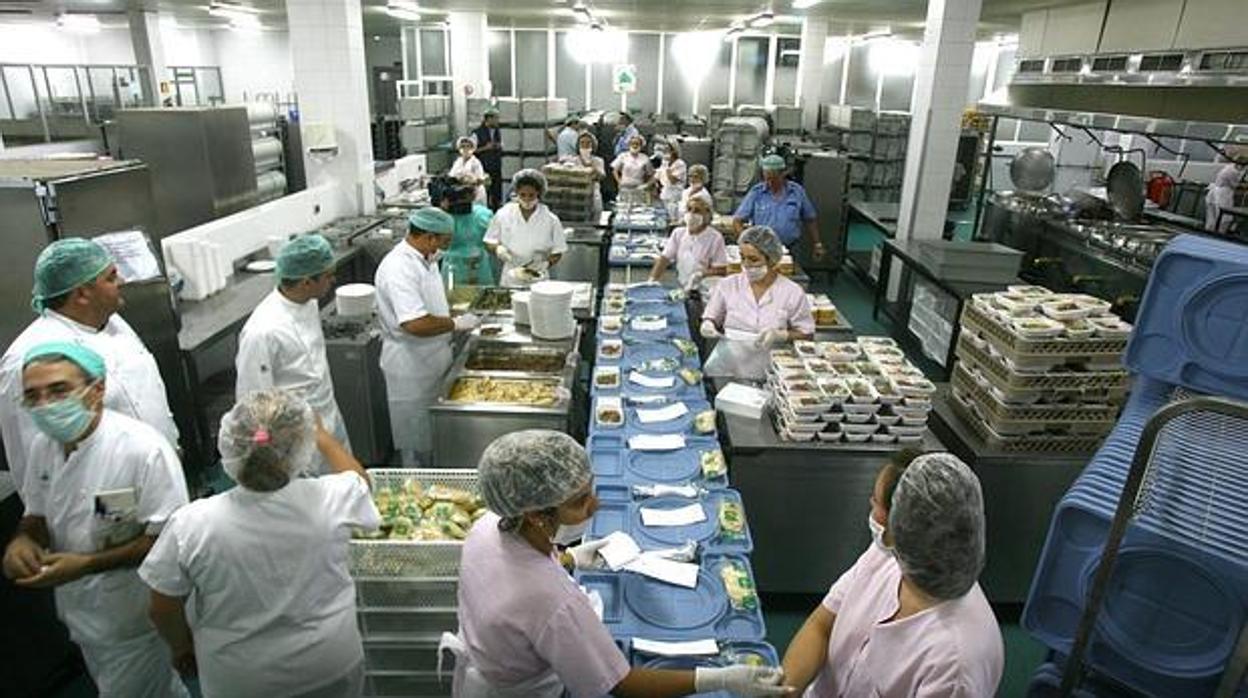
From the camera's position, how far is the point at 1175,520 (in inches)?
60.6

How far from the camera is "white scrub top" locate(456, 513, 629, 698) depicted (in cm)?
157

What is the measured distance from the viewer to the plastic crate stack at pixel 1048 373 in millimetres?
3014

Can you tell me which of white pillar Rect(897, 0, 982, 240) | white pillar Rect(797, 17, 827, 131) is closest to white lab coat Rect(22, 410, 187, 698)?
white pillar Rect(897, 0, 982, 240)

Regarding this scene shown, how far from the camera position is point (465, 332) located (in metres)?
4.50

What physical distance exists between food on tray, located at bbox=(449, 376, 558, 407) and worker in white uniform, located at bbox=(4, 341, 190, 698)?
160 cm

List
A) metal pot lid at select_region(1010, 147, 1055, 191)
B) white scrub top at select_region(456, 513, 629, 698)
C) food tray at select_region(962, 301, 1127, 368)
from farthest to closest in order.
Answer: metal pot lid at select_region(1010, 147, 1055, 191), food tray at select_region(962, 301, 1127, 368), white scrub top at select_region(456, 513, 629, 698)

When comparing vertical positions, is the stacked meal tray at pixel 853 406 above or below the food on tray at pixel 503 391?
above

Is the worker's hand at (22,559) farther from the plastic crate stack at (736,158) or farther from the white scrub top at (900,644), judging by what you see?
the plastic crate stack at (736,158)

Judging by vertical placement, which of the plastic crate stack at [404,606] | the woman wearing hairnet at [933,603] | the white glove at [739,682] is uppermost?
the woman wearing hairnet at [933,603]

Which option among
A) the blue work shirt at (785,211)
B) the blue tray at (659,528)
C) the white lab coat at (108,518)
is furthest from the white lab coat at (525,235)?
the white lab coat at (108,518)

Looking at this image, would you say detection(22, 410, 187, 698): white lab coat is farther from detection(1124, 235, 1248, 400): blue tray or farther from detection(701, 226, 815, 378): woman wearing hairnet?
detection(1124, 235, 1248, 400): blue tray

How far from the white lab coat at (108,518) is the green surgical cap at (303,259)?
97 centimetres

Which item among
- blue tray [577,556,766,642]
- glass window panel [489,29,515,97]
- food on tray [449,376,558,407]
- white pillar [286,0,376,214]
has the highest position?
glass window panel [489,29,515,97]

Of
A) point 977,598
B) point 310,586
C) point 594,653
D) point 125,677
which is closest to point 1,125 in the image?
point 125,677
